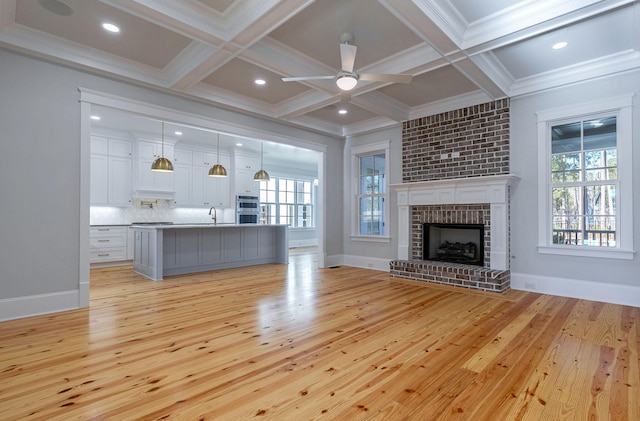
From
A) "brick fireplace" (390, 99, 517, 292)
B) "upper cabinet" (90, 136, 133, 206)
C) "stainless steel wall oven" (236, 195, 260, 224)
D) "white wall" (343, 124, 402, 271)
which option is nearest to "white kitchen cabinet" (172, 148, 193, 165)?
"upper cabinet" (90, 136, 133, 206)

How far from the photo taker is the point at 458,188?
530 cm

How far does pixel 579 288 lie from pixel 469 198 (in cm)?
186

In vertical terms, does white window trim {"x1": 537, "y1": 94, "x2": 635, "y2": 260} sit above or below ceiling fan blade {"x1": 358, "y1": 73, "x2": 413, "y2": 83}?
below

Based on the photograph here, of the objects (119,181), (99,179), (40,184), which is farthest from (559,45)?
(99,179)

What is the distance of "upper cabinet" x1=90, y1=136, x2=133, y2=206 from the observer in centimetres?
711

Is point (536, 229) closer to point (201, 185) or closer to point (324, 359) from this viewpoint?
point (324, 359)

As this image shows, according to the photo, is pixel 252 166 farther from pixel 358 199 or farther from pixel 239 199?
pixel 358 199

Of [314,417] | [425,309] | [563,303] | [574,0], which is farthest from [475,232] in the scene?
[314,417]

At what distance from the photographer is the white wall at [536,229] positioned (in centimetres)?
398

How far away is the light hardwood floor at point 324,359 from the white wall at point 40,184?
1.24 ft

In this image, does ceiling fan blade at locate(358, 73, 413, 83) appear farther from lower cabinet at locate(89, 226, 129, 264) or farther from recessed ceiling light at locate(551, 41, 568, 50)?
lower cabinet at locate(89, 226, 129, 264)

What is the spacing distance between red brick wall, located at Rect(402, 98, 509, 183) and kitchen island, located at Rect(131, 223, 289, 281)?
10.9ft

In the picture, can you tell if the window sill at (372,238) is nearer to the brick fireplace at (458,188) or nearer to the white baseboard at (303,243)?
the brick fireplace at (458,188)

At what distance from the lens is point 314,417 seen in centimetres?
179
